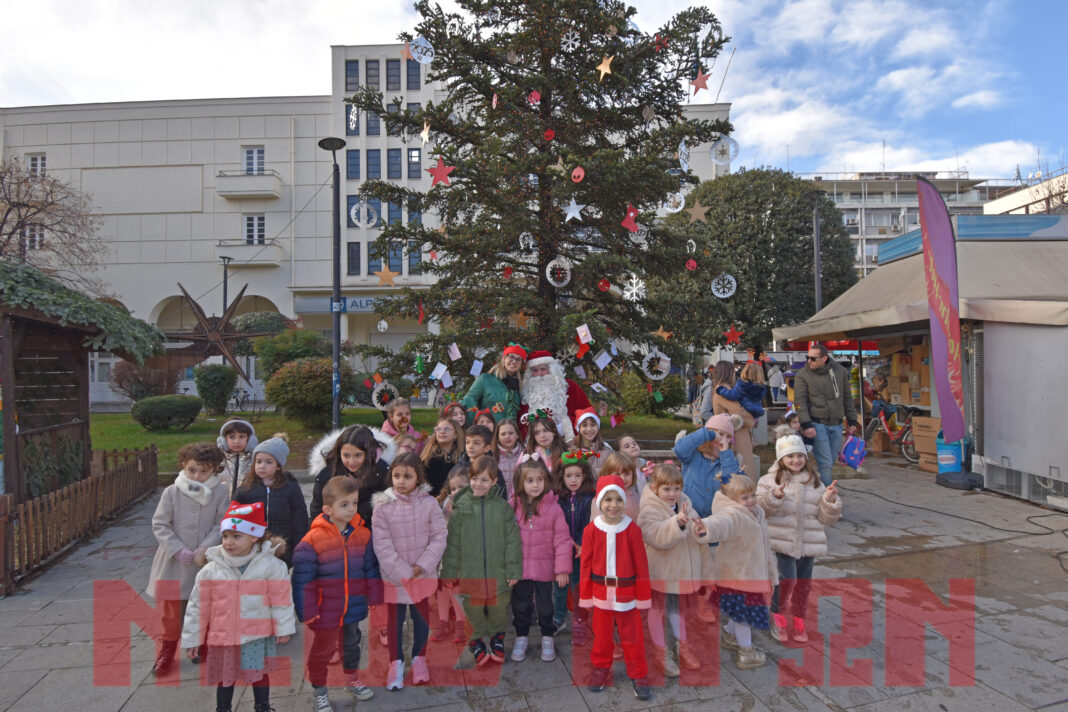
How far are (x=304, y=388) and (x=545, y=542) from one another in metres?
10.1

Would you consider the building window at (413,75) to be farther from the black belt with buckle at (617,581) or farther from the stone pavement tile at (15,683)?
the black belt with buckle at (617,581)

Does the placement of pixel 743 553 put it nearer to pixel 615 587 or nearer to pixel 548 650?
pixel 615 587

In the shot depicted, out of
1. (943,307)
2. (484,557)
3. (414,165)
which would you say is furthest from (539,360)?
(414,165)

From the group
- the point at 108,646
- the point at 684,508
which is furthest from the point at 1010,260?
the point at 108,646

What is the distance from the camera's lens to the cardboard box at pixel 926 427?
9595 millimetres

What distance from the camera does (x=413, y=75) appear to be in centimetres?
2867

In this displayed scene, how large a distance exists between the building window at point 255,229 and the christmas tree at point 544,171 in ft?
76.1

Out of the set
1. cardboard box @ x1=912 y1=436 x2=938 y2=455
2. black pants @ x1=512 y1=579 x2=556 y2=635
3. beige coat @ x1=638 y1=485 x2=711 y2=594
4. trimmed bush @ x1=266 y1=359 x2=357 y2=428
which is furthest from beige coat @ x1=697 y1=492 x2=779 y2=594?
trimmed bush @ x1=266 y1=359 x2=357 y2=428

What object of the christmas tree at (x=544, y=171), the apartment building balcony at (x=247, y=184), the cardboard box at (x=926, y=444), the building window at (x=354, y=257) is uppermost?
the apartment building balcony at (x=247, y=184)

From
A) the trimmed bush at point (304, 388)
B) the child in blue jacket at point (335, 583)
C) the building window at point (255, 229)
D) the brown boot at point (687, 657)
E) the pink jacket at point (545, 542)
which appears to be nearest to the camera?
the child in blue jacket at point (335, 583)

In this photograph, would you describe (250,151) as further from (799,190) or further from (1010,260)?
Answer: (1010,260)

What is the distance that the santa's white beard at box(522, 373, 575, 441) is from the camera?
593cm

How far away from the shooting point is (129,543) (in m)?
6.48

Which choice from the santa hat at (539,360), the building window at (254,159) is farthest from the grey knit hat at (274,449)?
the building window at (254,159)
